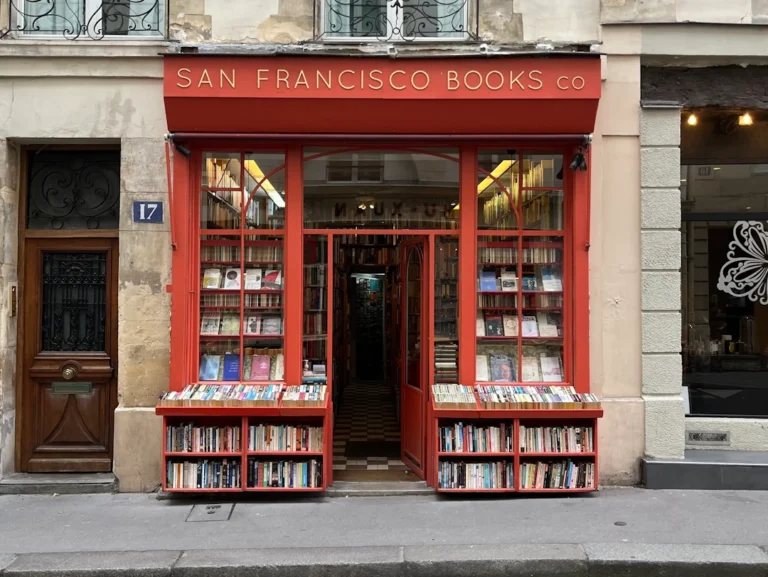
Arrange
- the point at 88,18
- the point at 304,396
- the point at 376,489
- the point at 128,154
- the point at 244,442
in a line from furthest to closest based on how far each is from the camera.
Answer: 1. the point at 88,18
2. the point at 128,154
3. the point at 376,489
4. the point at 304,396
5. the point at 244,442

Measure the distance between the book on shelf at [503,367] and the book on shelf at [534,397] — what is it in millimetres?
124

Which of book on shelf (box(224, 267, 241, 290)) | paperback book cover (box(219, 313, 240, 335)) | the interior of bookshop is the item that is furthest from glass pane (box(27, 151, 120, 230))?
paperback book cover (box(219, 313, 240, 335))

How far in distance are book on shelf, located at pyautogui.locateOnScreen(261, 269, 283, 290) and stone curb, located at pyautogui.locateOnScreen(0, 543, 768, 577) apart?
275 centimetres

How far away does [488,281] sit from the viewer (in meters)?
6.72

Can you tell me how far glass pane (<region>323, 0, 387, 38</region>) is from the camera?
6.78m

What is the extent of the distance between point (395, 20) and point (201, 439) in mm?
4742

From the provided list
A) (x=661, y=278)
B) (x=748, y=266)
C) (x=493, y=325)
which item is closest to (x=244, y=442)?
(x=493, y=325)

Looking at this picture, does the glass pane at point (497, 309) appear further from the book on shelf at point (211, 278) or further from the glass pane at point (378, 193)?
the book on shelf at point (211, 278)

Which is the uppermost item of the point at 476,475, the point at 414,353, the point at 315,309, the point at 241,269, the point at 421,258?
the point at 421,258

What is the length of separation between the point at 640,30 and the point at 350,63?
3.04 meters

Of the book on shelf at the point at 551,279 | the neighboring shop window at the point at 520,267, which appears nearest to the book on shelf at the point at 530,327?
the neighboring shop window at the point at 520,267

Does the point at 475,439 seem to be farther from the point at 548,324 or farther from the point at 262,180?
the point at 262,180

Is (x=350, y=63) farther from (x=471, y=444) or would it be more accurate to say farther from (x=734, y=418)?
(x=734, y=418)

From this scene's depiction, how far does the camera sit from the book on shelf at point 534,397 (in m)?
6.12
